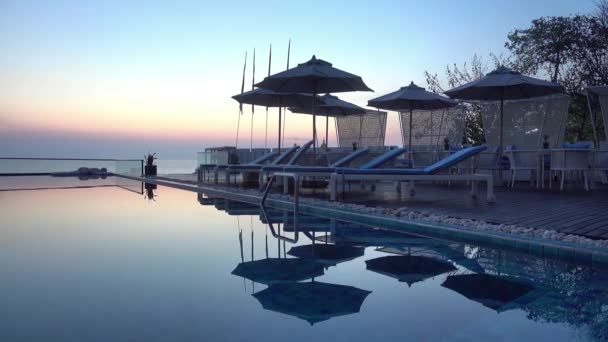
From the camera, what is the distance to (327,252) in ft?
12.7

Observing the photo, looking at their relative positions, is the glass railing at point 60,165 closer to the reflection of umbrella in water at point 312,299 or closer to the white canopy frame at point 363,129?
the white canopy frame at point 363,129

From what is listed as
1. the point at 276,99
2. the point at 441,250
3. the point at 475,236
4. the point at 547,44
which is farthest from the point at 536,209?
the point at 547,44

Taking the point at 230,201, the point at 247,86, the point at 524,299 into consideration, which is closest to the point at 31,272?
the point at 524,299

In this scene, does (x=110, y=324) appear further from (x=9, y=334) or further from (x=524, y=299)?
(x=524, y=299)

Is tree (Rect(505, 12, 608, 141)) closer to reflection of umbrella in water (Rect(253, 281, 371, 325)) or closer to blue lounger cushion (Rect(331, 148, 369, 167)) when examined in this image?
blue lounger cushion (Rect(331, 148, 369, 167))

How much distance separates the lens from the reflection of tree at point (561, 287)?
88.8 inches

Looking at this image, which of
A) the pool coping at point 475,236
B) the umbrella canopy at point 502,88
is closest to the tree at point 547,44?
the umbrella canopy at point 502,88

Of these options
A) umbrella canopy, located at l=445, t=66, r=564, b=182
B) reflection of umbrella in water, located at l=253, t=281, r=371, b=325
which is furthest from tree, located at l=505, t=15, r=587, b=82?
reflection of umbrella in water, located at l=253, t=281, r=371, b=325

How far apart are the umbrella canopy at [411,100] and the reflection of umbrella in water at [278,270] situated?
6083mm

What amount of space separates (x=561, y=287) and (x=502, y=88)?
611 centimetres

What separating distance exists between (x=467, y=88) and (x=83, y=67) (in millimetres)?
10632

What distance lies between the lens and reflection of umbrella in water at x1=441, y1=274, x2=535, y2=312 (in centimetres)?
253

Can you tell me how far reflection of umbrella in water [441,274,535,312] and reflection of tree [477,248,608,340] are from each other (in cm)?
10

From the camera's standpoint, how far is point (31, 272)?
3131 mm
